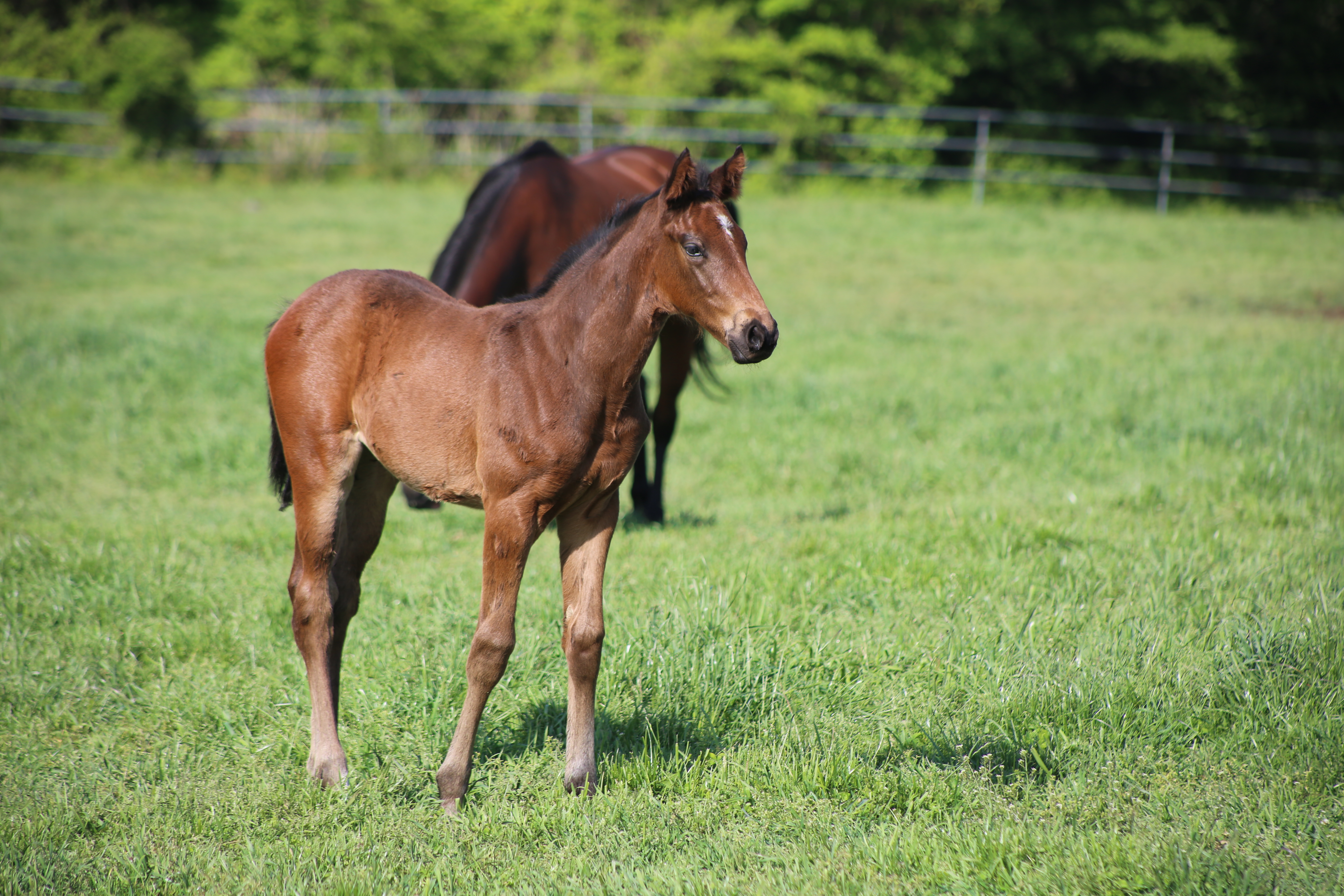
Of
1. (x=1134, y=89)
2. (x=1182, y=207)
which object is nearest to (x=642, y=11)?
(x=1134, y=89)

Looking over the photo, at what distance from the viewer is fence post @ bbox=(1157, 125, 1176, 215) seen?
19203 millimetres

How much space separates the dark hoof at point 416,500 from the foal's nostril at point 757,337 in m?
2.97

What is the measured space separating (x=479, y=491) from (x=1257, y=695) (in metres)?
2.68

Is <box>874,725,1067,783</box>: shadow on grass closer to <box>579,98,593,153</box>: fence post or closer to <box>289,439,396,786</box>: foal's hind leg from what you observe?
<box>289,439,396,786</box>: foal's hind leg

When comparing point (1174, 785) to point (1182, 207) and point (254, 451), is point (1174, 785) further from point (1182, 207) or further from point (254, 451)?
point (1182, 207)

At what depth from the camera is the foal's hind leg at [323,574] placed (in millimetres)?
3285

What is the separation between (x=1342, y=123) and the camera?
2194 cm

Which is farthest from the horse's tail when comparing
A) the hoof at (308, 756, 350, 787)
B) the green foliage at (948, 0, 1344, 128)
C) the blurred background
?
the green foliage at (948, 0, 1344, 128)

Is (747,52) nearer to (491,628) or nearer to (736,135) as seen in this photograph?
(736,135)

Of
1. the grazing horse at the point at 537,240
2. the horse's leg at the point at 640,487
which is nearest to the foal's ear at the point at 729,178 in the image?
the grazing horse at the point at 537,240

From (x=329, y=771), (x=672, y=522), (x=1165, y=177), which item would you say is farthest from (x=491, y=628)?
(x=1165, y=177)

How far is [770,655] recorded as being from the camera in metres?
3.81

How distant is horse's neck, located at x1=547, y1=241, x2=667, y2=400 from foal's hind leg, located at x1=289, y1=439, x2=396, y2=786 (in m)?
0.83

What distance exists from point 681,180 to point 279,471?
186 centimetres
